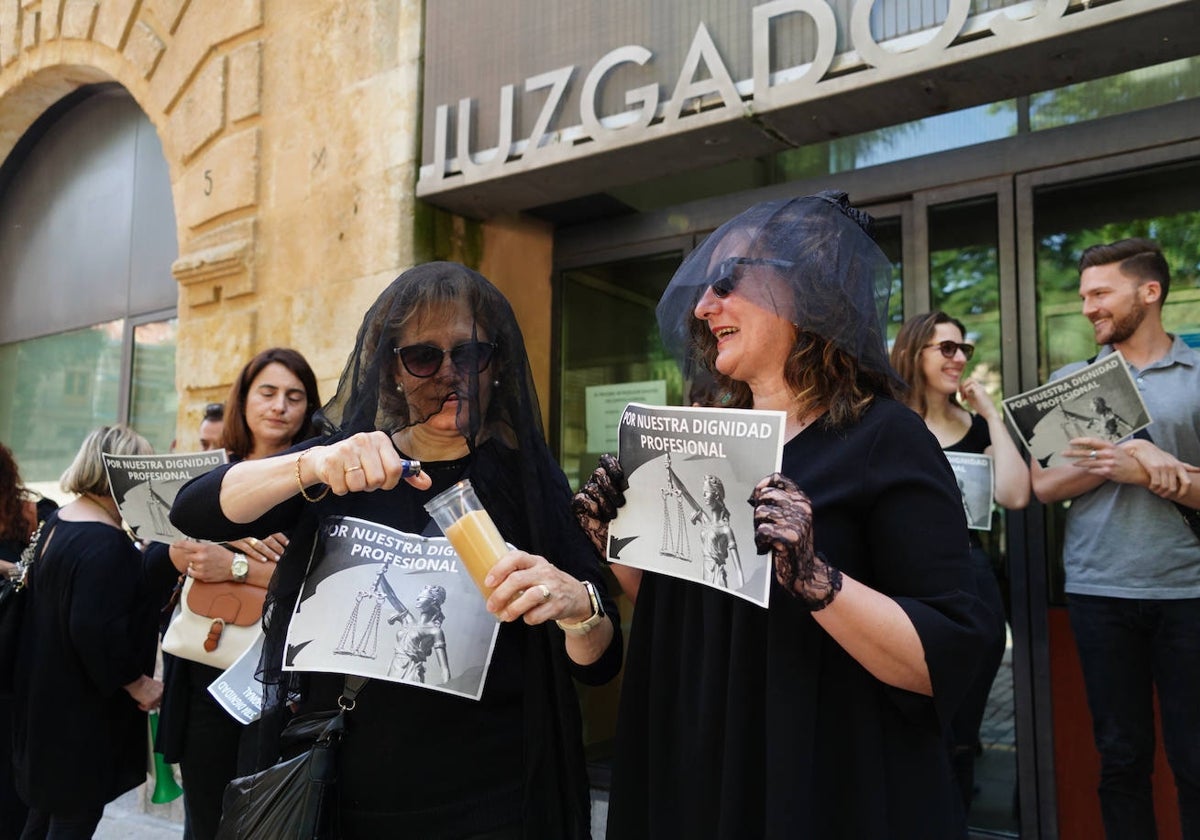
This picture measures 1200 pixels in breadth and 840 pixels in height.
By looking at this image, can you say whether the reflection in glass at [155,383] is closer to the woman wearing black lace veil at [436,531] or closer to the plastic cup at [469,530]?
the woman wearing black lace veil at [436,531]

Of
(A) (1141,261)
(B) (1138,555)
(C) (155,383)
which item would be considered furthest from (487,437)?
(C) (155,383)

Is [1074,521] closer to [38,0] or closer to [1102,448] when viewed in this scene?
[1102,448]

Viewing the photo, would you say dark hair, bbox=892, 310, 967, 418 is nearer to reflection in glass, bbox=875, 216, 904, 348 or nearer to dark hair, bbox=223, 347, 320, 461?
reflection in glass, bbox=875, 216, 904, 348

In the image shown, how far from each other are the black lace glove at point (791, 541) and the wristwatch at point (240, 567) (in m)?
2.20

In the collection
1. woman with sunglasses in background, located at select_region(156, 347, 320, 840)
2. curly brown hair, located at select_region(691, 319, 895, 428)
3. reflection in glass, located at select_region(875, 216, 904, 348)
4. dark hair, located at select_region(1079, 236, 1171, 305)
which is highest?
reflection in glass, located at select_region(875, 216, 904, 348)

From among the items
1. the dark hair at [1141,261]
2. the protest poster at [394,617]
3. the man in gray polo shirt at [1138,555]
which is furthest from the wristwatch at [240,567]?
the dark hair at [1141,261]

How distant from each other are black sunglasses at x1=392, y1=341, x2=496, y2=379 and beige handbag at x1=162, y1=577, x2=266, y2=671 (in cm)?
148

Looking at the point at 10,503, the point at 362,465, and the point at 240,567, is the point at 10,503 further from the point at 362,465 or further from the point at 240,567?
the point at 362,465

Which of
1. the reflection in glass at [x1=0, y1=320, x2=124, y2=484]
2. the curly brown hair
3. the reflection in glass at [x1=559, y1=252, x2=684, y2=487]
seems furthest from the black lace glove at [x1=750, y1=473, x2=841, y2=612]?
the reflection in glass at [x1=0, y1=320, x2=124, y2=484]

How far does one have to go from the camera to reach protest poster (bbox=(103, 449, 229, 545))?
3199 millimetres

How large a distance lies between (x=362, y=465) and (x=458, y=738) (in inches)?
23.3

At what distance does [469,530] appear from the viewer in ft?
5.24

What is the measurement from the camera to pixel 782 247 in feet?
5.41

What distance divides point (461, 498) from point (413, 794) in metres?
0.64
